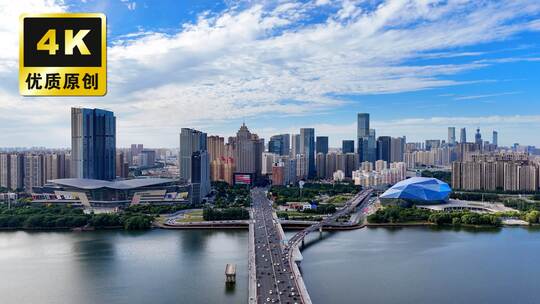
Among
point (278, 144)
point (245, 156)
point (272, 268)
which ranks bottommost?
point (272, 268)

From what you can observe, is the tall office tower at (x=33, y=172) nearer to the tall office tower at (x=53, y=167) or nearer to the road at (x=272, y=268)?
the tall office tower at (x=53, y=167)

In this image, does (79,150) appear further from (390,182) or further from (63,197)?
(390,182)

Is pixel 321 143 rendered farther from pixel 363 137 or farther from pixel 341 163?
pixel 341 163

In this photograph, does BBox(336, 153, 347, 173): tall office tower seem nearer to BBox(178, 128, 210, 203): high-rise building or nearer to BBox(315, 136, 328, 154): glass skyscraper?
BBox(315, 136, 328, 154): glass skyscraper

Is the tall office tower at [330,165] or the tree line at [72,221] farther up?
the tall office tower at [330,165]

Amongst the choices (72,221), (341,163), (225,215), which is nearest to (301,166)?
(341,163)

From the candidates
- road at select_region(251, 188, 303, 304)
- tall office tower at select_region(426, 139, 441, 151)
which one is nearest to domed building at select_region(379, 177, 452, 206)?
road at select_region(251, 188, 303, 304)

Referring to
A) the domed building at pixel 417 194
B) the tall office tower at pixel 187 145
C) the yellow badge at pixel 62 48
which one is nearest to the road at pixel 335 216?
the domed building at pixel 417 194
